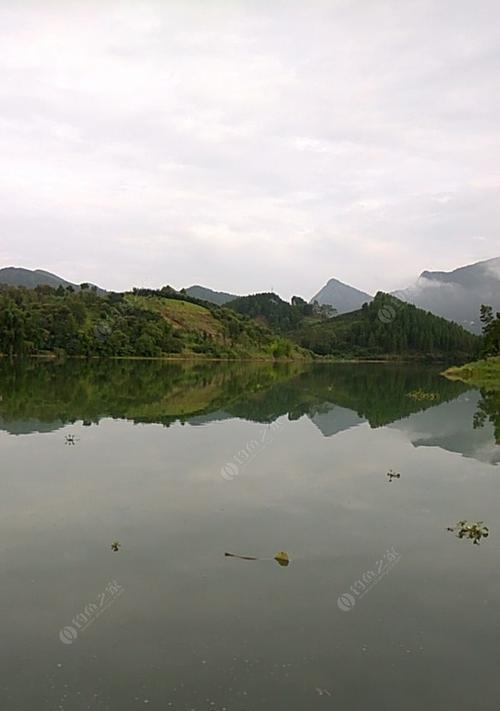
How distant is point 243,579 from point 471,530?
6.16m

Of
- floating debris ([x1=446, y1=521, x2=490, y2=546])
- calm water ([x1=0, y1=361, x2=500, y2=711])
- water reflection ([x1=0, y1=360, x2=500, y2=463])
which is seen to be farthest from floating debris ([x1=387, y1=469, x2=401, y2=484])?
water reflection ([x1=0, y1=360, x2=500, y2=463])

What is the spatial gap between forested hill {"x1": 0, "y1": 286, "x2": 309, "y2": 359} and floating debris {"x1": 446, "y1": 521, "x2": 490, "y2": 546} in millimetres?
118962

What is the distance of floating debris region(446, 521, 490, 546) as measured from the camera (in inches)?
532

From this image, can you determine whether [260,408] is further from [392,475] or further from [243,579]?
[243,579]

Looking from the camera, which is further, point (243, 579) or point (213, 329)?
point (213, 329)

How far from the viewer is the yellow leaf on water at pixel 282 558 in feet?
37.3

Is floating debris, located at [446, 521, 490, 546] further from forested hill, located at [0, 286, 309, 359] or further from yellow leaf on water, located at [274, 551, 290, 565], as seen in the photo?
forested hill, located at [0, 286, 309, 359]

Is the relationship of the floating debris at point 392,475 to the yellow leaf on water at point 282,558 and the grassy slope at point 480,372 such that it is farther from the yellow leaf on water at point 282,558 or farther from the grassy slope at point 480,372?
the grassy slope at point 480,372

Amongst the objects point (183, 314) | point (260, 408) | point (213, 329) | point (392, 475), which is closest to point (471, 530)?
point (392, 475)

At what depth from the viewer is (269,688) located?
23.8 feet

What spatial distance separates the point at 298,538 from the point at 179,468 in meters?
7.46

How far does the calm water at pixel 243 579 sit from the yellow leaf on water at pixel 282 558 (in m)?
0.23

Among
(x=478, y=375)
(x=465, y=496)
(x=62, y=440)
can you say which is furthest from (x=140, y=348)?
(x=465, y=496)

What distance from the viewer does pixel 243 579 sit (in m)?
10.5
